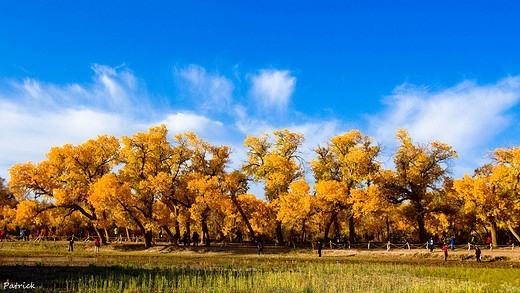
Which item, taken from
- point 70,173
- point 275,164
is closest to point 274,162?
point 275,164

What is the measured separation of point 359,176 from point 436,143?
452 inches

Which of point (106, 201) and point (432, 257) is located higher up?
point (106, 201)

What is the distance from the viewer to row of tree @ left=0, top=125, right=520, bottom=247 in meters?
43.1

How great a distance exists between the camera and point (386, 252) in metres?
41.0

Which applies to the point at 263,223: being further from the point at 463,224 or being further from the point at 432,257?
the point at 463,224

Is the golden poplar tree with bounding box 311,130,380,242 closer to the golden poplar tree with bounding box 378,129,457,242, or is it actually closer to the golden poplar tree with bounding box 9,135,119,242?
the golden poplar tree with bounding box 378,129,457,242

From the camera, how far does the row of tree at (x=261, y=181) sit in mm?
43094

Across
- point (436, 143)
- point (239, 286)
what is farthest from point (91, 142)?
point (436, 143)

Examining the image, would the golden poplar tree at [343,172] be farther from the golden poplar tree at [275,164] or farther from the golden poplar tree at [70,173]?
the golden poplar tree at [70,173]

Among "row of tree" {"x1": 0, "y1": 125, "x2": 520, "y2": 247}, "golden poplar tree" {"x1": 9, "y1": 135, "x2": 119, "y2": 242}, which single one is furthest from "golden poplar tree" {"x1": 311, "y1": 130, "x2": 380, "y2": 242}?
"golden poplar tree" {"x1": 9, "y1": 135, "x2": 119, "y2": 242}

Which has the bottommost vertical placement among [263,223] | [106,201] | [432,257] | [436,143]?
[432,257]

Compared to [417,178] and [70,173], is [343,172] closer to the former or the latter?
[417,178]

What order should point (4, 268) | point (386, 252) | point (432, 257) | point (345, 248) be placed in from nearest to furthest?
point (4, 268) → point (432, 257) → point (386, 252) → point (345, 248)

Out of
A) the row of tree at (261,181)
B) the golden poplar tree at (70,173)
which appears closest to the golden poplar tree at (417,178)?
the row of tree at (261,181)
